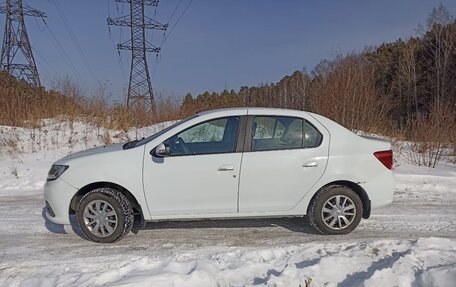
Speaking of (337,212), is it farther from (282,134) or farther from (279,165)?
(282,134)

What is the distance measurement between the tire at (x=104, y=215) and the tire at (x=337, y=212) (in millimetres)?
2418

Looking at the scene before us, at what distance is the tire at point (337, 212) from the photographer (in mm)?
4641

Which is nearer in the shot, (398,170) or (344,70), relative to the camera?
(398,170)

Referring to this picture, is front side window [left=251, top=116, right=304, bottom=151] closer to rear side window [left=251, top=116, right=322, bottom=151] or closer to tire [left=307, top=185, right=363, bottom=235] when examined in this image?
rear side window [left=251, top=116, right=322, bottom=151]

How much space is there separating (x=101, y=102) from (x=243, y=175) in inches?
458

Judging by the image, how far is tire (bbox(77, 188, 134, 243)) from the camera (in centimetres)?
445

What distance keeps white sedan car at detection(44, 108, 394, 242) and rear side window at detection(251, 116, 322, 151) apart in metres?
0.01

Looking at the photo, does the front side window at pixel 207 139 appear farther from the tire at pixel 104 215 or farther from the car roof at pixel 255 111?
the tire at pixel 104 215

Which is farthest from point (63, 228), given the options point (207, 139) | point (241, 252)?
point (241, 252)

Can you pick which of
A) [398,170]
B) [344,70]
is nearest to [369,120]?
[344,70]

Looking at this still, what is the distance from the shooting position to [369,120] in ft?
42.0

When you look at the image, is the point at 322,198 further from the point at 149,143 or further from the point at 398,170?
the point at 398,170

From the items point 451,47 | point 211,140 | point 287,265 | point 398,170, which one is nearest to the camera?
point 287,265

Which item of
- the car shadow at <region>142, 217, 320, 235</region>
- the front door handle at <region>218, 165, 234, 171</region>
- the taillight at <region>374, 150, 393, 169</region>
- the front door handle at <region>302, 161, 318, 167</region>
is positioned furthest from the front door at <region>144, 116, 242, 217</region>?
the taillight at <region>374, 150, 393, 169</region>
